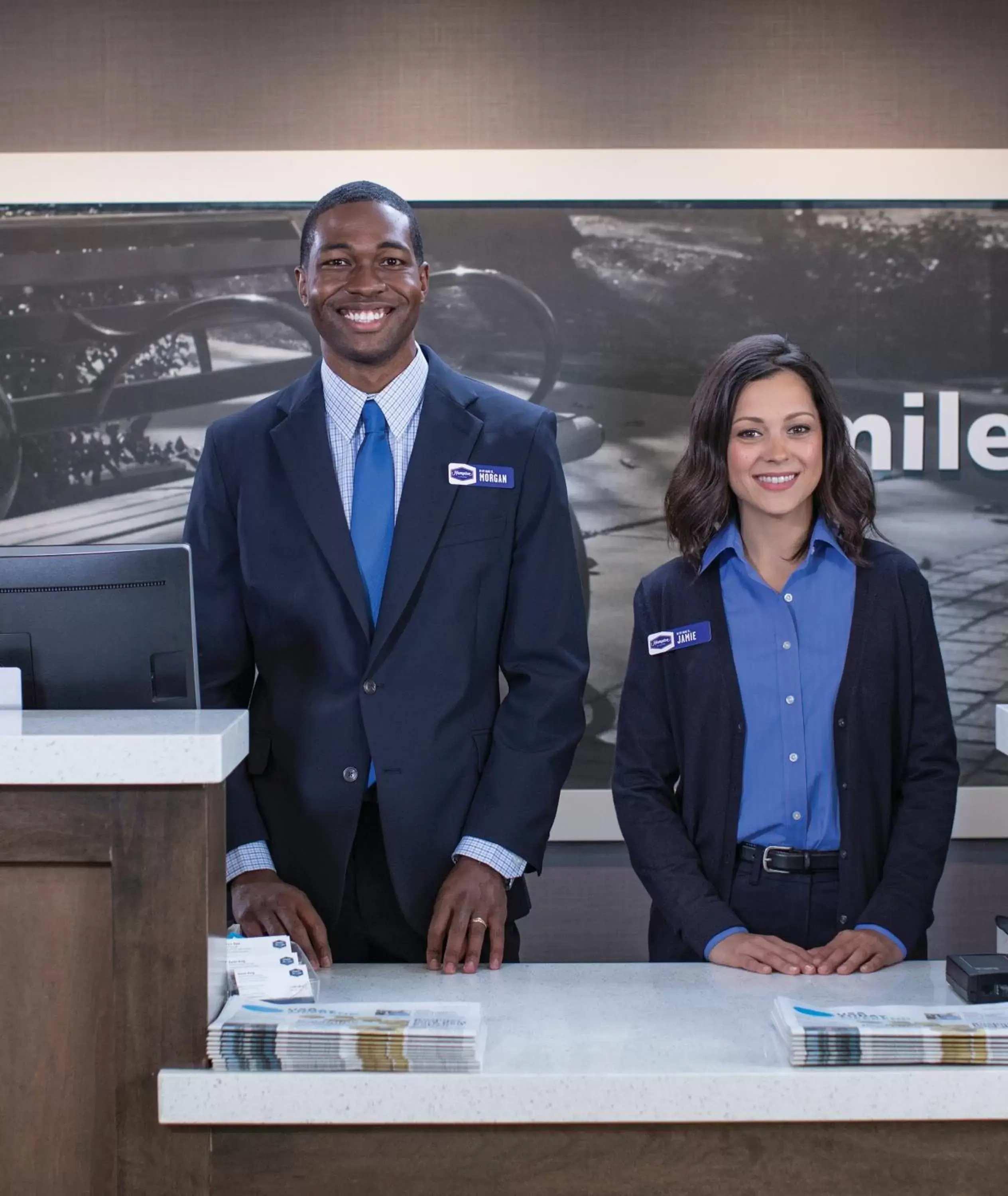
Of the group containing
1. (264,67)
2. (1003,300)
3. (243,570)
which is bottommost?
(243,570)

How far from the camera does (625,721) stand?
90.0 inches

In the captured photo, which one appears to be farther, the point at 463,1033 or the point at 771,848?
the point at 771,848

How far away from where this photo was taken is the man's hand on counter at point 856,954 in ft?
6.37

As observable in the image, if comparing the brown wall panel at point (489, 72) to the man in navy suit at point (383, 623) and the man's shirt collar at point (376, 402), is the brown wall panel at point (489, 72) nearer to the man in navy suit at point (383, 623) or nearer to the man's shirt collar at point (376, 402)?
the man in navy suit at point (383, 623)

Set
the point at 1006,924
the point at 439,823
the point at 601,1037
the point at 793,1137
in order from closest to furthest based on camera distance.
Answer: the point at 793,1137 < the point at 601,1037 < the point at 1006,924 < the point at 439,823

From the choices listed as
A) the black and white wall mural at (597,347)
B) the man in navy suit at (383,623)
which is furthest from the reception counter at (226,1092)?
the black and white wall mural at (597,347)

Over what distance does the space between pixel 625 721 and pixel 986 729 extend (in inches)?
60.2

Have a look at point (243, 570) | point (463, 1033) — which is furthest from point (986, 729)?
point (463, 1033)

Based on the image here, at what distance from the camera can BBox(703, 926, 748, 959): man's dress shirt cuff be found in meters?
2.03

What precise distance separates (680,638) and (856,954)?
1.94ft

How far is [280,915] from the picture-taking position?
2.03m

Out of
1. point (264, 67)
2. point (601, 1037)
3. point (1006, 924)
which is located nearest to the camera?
point (601, 1037)

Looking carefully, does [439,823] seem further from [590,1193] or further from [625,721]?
[590,1193]

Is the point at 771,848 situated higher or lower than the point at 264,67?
lower
